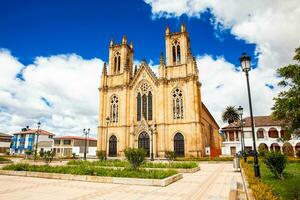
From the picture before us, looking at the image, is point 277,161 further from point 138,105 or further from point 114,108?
point 114,108

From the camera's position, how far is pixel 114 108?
42.4m

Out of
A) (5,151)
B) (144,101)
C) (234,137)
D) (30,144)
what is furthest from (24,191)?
(5,151)

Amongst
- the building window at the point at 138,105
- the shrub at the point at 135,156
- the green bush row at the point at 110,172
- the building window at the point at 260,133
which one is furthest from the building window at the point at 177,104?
the green bush row at the point at 110,172

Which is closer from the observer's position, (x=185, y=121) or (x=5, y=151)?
(x=185, y=121)

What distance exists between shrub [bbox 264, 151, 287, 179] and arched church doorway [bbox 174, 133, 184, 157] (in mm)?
24875

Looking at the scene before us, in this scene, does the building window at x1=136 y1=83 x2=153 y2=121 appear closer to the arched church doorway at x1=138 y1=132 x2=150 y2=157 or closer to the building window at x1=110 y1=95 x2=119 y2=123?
the arched church doorway at x1=138 y1=132 x2=150 y2=157

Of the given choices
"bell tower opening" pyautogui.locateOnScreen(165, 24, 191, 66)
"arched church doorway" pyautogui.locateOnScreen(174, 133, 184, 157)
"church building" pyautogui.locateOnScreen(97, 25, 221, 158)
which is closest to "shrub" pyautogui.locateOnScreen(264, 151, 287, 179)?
"church building" pyautogui.locateOnScreen(97, 25, 221, 158)

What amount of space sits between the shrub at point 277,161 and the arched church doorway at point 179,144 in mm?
24875

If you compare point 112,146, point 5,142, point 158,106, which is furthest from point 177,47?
point 5,142

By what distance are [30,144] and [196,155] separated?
198ft

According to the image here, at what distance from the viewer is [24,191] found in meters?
9.43

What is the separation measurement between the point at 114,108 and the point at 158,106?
9.32 metres

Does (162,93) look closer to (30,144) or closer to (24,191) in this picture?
(24,191)

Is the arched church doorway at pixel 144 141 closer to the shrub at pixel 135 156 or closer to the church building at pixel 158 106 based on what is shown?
the church building at pixel 158 106
